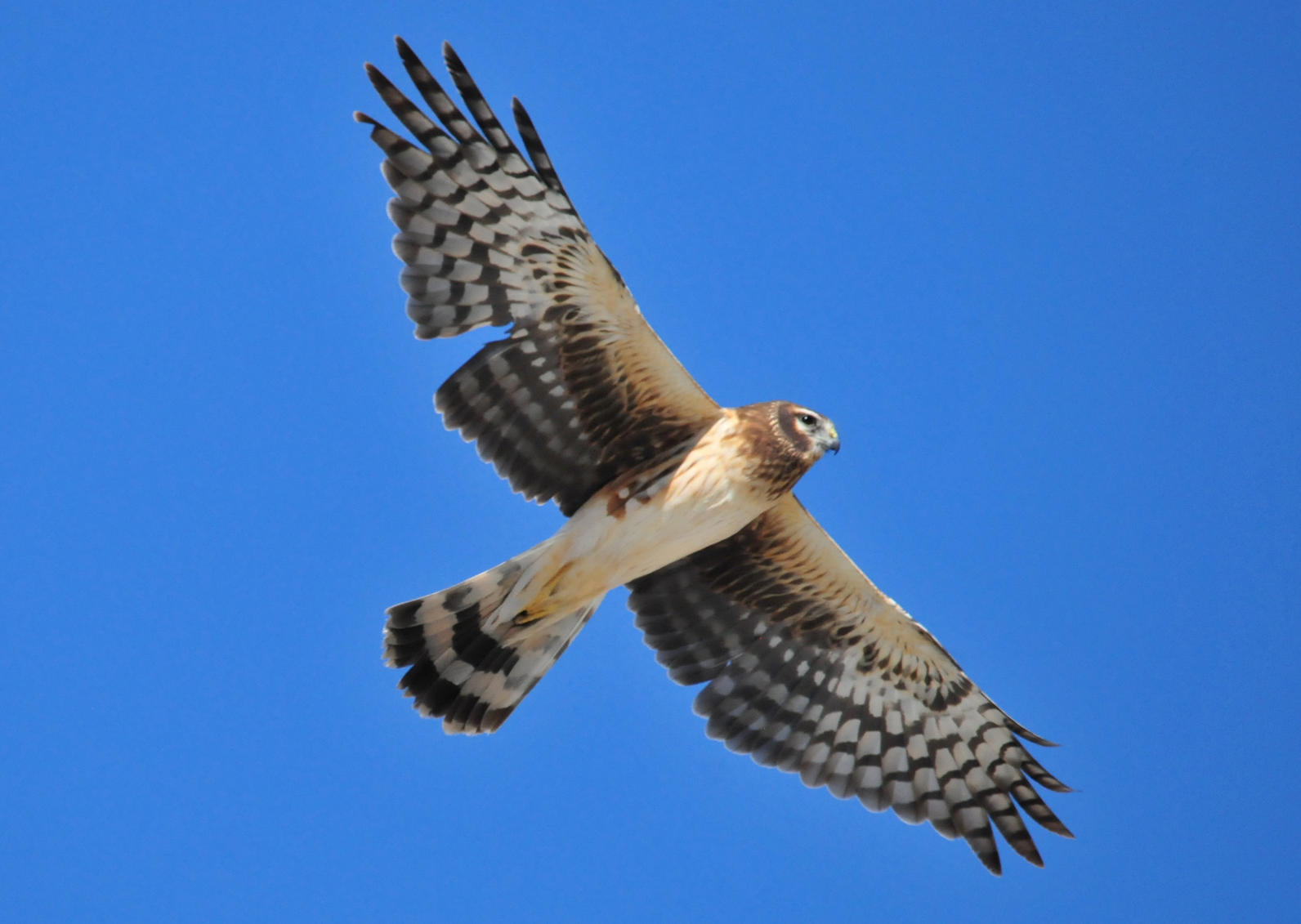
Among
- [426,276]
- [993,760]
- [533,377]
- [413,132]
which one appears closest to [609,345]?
[533,377]

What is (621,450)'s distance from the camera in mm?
7523

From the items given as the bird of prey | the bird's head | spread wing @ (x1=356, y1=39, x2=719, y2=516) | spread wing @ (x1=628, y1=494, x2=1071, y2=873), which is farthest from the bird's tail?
the bird's head

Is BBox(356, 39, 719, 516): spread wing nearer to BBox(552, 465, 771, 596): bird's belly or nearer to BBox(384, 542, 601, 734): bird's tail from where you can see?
BBox(552, 465, 771, 596): bird's belly

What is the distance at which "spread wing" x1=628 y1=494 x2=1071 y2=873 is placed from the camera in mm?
8141

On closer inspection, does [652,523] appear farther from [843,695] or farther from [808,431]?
[843,695]

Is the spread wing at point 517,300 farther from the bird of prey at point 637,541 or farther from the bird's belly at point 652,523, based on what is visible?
the bird's belly at point 652,523

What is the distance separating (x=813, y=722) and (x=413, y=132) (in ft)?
14.3

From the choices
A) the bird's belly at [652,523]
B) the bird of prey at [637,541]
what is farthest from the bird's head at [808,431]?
the bird's belly at [652,523]

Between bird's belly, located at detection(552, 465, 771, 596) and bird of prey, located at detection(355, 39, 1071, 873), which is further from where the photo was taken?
bird's belly, located at detection(552, 465, 771, 596)

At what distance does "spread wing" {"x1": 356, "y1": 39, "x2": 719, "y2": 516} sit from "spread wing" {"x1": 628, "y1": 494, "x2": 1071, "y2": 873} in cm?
121

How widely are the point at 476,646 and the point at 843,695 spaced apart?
243 cm

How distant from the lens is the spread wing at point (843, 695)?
8141 mm

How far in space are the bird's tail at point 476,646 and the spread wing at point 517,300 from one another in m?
0.68

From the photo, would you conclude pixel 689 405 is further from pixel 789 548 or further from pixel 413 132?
pixel 413 132
